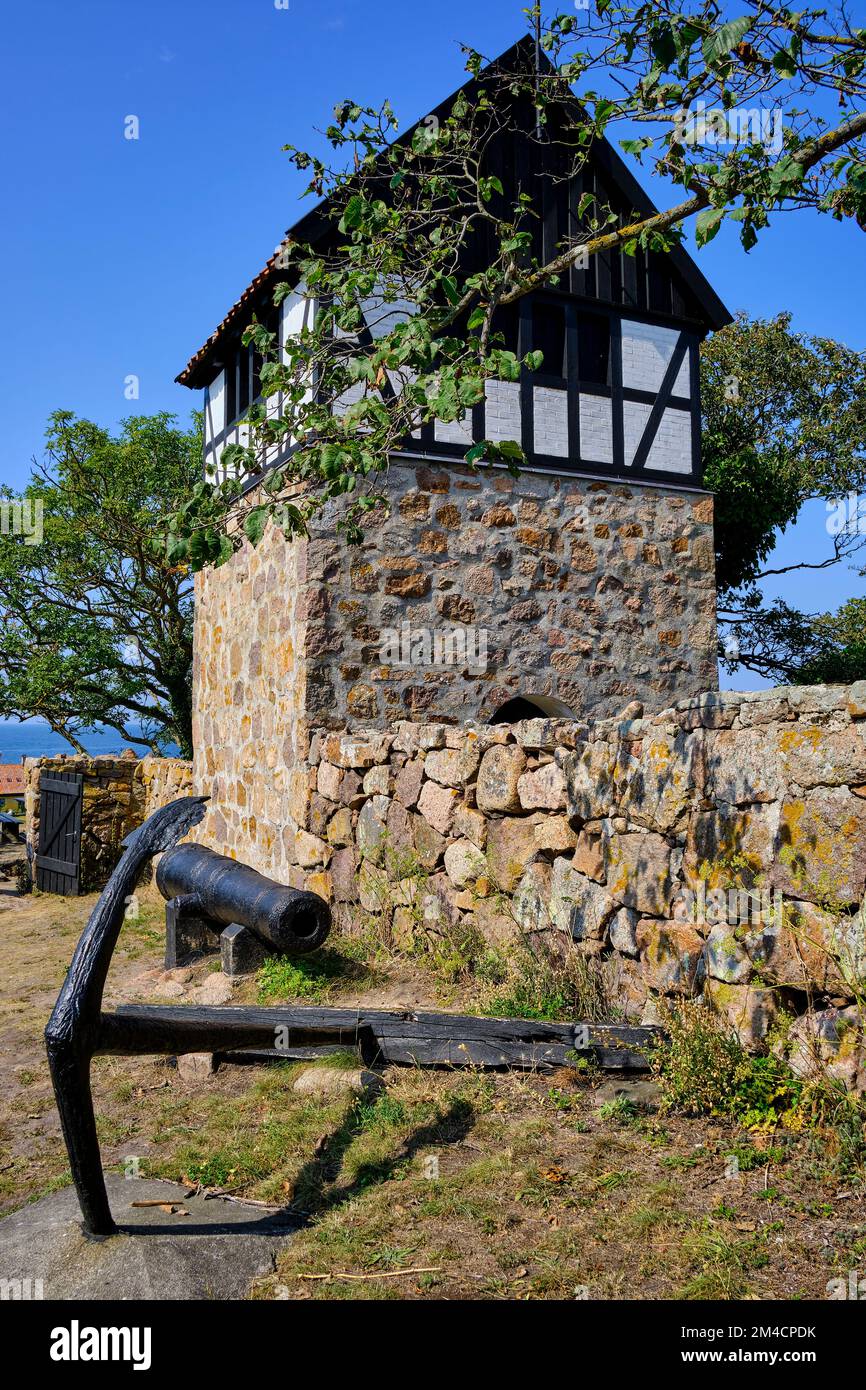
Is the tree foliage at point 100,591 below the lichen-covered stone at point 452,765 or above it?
above

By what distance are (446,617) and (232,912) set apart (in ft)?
11.6

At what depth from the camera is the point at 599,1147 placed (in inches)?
151

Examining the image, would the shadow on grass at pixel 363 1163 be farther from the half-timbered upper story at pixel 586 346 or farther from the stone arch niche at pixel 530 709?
the half-timbered upper story at pixel 586 346

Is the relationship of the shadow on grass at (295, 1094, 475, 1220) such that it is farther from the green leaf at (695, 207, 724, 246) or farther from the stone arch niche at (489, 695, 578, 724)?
the stone arch niche at (489, 695, 578, 724)

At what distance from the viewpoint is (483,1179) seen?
3689mm

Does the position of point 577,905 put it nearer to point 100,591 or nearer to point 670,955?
point 670,955

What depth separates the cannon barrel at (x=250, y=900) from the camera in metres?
6.23

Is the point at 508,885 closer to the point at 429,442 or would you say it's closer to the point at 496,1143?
the point at 496,1143

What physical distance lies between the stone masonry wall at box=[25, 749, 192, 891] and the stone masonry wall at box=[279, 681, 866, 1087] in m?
7.11

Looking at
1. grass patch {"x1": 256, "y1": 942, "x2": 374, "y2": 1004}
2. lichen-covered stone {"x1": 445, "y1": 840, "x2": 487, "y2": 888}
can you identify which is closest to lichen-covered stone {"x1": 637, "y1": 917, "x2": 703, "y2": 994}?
lichen-covered stone {"x1": 445, "y1": 840, "x2": 487, "y2": 888}

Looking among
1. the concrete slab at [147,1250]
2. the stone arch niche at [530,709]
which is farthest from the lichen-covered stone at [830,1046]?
the stone arch niche at [530,709]

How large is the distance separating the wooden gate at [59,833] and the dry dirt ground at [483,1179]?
7.25 m

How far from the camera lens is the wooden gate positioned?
12.5m
